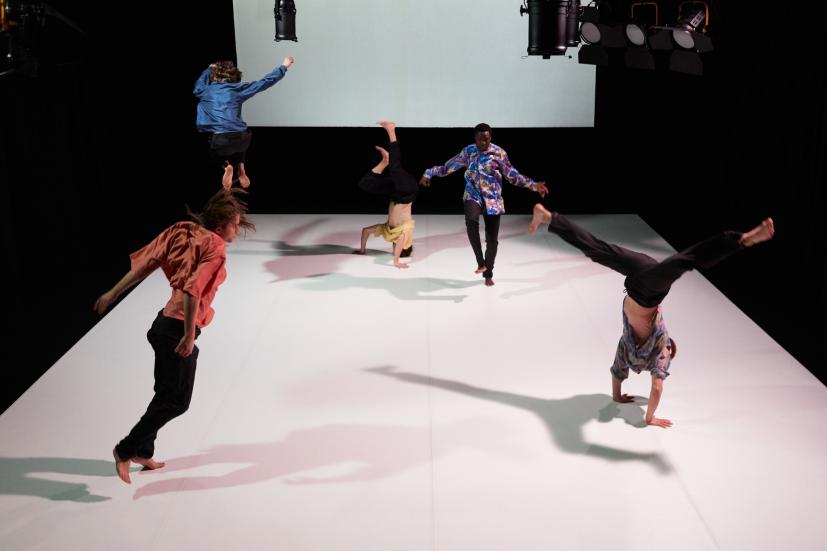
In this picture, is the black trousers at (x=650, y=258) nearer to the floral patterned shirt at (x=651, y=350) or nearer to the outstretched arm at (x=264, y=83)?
the floral patterned shirt at (x=651, y=350)

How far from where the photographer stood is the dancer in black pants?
402 centimetres

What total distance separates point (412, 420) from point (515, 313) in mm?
1767

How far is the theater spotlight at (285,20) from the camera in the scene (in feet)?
25.6

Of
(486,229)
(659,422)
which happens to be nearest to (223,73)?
(486,229)

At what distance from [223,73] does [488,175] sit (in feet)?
7.34

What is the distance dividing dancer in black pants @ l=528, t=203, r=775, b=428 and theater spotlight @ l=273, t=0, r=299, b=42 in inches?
170

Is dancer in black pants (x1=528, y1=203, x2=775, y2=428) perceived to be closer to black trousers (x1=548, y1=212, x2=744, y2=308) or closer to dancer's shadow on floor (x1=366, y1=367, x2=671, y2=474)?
black trousers (x1=548, y1=212, x2=744, y2=308)

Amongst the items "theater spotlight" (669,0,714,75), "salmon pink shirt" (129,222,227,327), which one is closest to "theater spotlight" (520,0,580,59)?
"theater spotlight" (669,0,714,75)

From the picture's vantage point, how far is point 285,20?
787cm

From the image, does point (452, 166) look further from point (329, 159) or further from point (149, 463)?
point (149, 463)

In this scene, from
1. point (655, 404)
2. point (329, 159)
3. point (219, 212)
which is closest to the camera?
point (219, 212)

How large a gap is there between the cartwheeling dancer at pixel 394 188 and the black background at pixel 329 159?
204 cm

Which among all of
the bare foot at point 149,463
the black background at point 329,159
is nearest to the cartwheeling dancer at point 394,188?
the black background at point 329,159

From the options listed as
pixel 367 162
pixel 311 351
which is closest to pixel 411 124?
pixel 367 162
